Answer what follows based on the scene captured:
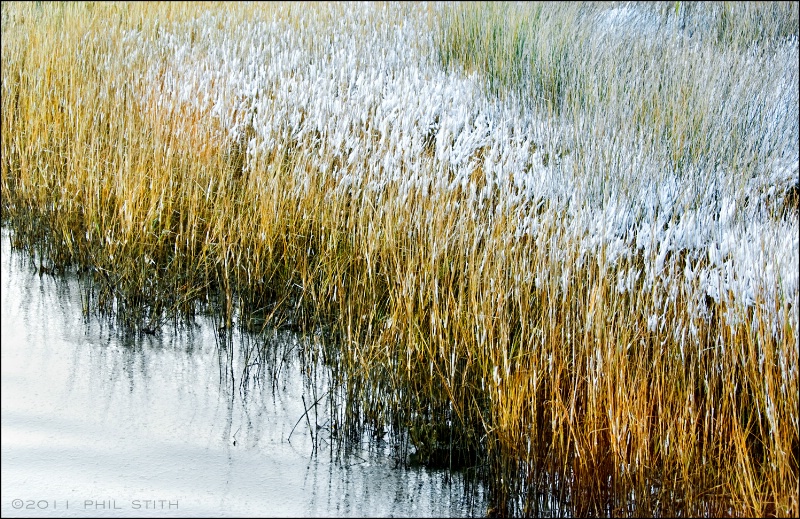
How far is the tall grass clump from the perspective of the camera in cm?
202

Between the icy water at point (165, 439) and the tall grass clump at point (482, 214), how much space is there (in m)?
0.11

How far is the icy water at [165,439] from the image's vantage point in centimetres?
197

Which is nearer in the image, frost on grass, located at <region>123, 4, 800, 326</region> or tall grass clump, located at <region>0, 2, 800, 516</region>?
tall grass clump, located at <region>0, 2, 800, 516</region>

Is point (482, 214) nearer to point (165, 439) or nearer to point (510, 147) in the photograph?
point (510, 147)

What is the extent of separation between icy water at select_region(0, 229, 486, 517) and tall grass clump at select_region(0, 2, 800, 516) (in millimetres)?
113

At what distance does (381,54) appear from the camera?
4465 millimetres

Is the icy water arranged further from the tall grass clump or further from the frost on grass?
the frost on grass

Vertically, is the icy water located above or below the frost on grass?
below

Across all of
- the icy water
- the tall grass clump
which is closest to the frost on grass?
the tall grass clump

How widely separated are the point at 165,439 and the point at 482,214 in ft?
4.19

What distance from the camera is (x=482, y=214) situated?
8.82 feet

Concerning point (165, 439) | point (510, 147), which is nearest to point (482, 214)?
point (510, 147)

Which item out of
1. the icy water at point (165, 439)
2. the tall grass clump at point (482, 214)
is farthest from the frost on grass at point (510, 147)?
the icy water at point (165, 439)

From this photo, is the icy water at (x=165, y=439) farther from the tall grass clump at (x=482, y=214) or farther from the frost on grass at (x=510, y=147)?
the frost on grass at (x=510, y=147)
